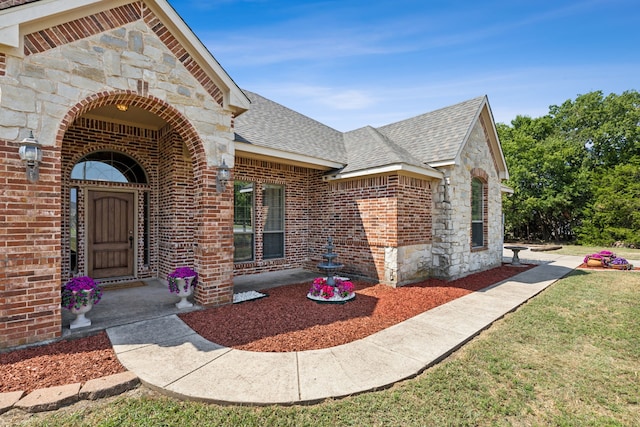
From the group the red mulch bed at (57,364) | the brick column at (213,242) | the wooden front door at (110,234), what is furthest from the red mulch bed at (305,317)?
the wooden front door at (110,234)

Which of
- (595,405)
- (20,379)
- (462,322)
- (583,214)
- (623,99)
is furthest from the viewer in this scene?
(623,99)

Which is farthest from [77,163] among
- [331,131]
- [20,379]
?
[331,131]

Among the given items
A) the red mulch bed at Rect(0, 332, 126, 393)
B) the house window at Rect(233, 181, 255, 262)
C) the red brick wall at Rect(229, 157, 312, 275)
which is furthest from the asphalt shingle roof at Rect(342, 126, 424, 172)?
the red mulch bed at Rect(0, 332, 126, 393)

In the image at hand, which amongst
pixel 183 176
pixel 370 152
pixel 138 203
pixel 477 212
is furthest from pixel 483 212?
pixel 138 203

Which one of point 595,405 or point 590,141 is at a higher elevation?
point 590,141

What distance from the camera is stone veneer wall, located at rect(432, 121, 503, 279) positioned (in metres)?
8.21

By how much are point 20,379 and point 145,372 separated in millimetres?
1238

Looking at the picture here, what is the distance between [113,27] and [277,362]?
559 cm

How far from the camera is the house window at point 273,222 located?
8.77 meters

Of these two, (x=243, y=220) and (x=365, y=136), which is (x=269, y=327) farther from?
(x=365, y=136)

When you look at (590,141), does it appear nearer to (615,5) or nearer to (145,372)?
(615,5)

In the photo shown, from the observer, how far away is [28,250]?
12.4 feet

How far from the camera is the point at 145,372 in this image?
10.3 feet

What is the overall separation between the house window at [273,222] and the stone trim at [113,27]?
12.1 feet
